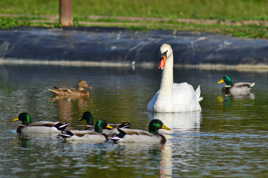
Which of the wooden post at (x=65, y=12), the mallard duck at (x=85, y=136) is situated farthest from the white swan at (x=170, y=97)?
the wooden post at (x=65, y=12)

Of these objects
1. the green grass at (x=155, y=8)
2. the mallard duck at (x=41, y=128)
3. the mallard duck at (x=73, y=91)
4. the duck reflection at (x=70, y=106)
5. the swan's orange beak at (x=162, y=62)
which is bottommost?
the mallard duck at (x=41, y=128)

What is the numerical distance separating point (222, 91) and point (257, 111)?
251 inches

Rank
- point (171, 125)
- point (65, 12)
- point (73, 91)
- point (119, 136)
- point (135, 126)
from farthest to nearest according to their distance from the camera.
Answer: point (65, 12) < point (73, 91) < point (171, 125) < point (135, 126) < point (119, 136)

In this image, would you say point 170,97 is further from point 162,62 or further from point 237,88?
point 237,88

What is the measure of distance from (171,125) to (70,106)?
5.95 metres

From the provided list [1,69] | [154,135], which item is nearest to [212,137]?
[154,135]

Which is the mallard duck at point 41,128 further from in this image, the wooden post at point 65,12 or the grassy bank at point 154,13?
the wooden post at point 65,12

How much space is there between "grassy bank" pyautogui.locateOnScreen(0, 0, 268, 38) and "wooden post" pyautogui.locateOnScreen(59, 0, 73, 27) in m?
0.40

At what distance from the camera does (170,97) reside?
88.7 ft

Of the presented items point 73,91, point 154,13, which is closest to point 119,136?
point 73,91

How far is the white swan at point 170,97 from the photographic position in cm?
2684

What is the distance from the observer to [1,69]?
4153 cm

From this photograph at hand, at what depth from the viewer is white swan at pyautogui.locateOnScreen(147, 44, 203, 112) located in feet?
88.1

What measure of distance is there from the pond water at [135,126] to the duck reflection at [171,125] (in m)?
0.02
